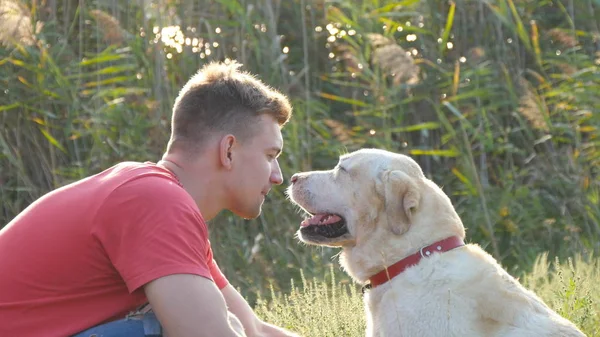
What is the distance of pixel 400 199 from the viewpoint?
358 centimetres

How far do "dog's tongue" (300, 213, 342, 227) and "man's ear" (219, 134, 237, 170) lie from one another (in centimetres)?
86

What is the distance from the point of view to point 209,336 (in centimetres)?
253

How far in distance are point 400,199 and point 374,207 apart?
136mm

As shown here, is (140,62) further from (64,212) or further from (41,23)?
(64,212)

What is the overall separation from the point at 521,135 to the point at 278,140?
3.60 m

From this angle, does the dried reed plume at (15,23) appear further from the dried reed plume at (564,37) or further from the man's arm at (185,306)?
the man's arm at (185,306)

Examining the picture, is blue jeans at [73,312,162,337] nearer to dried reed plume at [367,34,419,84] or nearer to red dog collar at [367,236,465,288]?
red dog collar at [367,236,465,288]

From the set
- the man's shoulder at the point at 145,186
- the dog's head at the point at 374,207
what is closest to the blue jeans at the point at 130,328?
the man's shoulder at the point at 145,186

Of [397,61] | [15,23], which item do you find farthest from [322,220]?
[15,23]

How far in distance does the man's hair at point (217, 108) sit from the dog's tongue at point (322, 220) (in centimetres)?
78

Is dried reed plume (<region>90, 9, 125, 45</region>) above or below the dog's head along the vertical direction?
above

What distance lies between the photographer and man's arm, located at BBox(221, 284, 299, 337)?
3469 millimetres

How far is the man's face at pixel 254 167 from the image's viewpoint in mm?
3100

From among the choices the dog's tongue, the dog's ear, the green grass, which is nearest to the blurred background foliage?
the green grass
